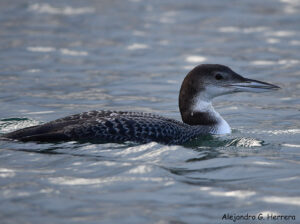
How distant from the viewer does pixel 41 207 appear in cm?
467

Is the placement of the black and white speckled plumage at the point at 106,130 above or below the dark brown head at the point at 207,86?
below

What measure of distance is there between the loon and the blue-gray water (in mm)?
112

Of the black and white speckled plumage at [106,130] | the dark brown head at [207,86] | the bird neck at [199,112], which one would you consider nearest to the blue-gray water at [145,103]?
the black and white speckled plumage at [106,130]

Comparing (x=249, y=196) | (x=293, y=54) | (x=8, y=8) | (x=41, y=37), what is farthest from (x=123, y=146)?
(x=8, y=8)

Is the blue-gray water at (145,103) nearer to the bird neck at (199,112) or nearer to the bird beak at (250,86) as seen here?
the bird neck at (199,112)

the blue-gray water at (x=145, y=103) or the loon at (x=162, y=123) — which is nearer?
the blue-gray water at (x=145, y=103)

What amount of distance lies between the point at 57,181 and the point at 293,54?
23.6ft

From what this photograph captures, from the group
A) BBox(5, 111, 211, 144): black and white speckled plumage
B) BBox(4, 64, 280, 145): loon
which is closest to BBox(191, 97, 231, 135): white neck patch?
BBox(4, 64, 280, 145): loon

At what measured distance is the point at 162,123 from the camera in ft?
21.0

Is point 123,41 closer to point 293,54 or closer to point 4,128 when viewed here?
point 293,54

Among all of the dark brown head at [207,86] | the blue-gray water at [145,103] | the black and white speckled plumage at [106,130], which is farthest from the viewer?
the dark brown head at [207,86]

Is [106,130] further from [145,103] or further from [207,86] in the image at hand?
[145,103]

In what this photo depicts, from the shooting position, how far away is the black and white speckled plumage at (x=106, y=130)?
20.0 ft

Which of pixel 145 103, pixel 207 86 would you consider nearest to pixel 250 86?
pixel 207 86
